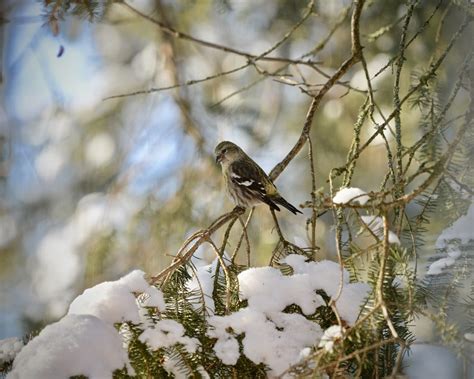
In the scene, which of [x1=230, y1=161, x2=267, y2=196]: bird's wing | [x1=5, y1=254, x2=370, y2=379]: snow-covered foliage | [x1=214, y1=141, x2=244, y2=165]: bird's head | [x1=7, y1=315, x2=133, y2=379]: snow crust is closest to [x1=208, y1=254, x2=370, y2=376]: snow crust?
[x1=5, y1=254, x2=370, y2=379]: snow-covered foliage

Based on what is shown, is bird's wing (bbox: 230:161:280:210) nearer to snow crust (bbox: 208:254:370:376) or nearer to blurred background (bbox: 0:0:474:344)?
blurred background (bbox: 0:0:474:344)

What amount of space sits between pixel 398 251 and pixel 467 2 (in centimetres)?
57

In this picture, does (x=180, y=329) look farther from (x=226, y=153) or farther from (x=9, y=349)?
(x=226, y=153)

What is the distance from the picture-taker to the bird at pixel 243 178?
7.52 ft

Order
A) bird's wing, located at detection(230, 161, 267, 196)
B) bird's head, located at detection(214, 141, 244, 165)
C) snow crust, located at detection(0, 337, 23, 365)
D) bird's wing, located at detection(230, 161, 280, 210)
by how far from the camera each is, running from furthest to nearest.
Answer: bird's head, located at detection(214, 141, 244, 165) < bird's wing, located at detection(230, 161, 267, 196) < bird's wing, located at detection(230, 161, 280, 210) < snow crust, located at detection(0, 337, 23, 365)

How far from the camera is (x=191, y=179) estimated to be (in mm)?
2695

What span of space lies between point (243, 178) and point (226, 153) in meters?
0.17

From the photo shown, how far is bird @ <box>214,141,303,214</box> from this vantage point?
2.29 meters

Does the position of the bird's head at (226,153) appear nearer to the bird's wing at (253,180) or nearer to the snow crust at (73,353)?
the bird's wing at (253,180)

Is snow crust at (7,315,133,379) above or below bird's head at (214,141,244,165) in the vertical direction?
below

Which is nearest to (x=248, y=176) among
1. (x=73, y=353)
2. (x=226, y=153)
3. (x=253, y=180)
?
(x=253, y=180)

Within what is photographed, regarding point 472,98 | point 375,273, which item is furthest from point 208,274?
point 472,98

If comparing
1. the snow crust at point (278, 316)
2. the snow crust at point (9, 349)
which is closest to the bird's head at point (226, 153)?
the snow crust at point (278, 316)

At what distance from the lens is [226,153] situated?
8.43 feet
